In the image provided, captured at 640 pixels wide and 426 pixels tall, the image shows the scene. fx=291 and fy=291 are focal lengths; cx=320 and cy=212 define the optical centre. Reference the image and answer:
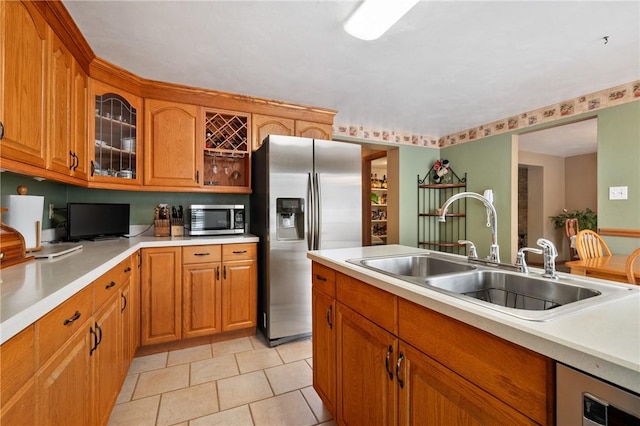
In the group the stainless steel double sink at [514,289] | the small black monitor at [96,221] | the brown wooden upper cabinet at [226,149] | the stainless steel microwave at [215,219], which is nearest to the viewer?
the stainless steel double sink at [514,289]

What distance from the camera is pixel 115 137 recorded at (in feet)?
8.20

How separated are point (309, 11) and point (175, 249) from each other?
202 centimetres

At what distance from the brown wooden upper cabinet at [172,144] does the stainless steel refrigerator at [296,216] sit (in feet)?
2.02

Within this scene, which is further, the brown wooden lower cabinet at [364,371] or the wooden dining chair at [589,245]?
the wooden dining chair at [589,245]

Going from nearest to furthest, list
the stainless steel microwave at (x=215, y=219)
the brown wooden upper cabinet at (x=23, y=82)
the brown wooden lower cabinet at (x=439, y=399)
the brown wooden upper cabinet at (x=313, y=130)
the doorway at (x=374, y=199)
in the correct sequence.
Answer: the brown wooden lower cabinet at (x=439, y=399) < the brown wooden upper cabinet at (x=23, y=82) < the stainless steel microwave at (x=215, y=219) < the brown wooden upper cabinet at (x=313, y=130) < the doorway at (x=374, y=199)

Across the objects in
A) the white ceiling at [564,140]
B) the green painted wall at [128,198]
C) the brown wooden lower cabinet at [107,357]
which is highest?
the white ceiling at [564,140]

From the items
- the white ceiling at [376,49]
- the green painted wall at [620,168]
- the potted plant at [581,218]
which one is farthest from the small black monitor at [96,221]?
the potted plant at [581,218]

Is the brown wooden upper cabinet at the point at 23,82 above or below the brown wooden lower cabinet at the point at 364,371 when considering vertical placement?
above

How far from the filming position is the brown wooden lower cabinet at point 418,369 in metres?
0.68

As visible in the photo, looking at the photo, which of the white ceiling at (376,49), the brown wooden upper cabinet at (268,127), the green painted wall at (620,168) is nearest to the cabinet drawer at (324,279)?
the white ceiling at (376,49)

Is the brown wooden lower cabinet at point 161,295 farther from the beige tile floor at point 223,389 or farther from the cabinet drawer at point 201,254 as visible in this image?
the beige tile floor at point 223,389

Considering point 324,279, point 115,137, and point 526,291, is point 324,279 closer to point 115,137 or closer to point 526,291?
point 526,291

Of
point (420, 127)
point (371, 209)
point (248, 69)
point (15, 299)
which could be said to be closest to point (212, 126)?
point (248, 69)

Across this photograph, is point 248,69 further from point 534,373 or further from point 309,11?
point 534,373
